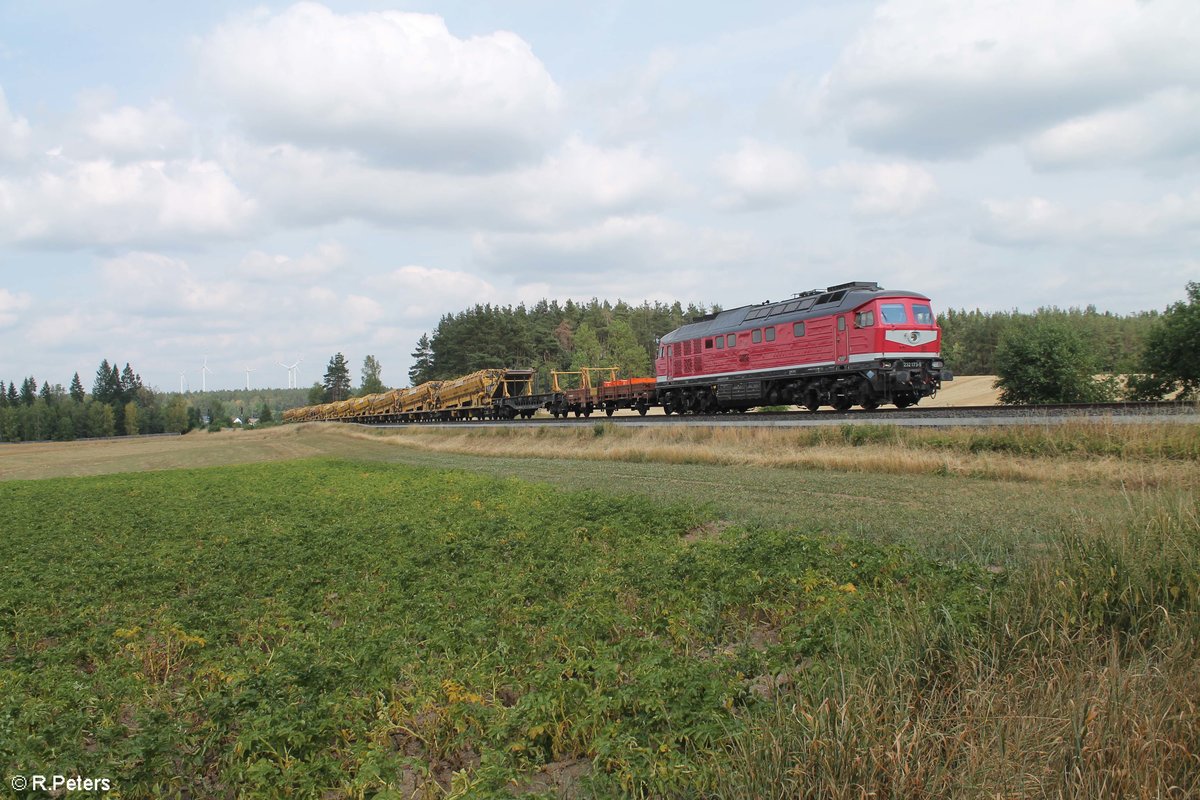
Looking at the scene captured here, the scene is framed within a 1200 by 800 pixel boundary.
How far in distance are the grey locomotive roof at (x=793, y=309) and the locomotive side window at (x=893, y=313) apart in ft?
1.14

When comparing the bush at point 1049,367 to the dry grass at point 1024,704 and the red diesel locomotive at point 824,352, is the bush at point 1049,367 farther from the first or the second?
the dry grass at point 1024,704

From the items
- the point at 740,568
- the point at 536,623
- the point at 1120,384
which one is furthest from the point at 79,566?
the point at 1120,384

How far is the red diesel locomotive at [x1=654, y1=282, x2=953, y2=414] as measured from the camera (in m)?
25.0

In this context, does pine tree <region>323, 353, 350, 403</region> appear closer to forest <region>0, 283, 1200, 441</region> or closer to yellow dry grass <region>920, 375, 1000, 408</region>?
forest <region>0, 283, 1200, 441</region>

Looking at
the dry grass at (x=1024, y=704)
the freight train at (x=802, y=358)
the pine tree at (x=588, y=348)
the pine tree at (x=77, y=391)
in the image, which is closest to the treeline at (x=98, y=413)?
the pine tree at (x=77, y=391)

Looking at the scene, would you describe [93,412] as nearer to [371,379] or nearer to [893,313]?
[371,379]

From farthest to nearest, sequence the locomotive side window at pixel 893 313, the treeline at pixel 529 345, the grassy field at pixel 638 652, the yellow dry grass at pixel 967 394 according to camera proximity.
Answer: the treeline at pixel 529 345 → the yellow dry grass at pixel 967 394 → the locomotive side window at pixel 893 313 → the grassy field at pixel 638 652

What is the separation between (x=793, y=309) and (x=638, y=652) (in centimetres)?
2365

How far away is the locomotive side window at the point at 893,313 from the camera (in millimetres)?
24859

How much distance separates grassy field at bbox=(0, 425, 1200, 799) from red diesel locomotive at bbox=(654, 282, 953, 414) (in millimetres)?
10980

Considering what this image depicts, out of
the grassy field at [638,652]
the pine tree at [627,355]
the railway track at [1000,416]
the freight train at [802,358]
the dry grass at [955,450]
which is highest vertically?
the pine tree at [627,355]

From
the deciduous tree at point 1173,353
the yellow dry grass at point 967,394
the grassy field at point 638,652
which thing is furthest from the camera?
the yellow dry grass at point 967,394

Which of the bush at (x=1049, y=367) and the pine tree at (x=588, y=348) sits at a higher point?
the pine tree at (x=588, y=348)

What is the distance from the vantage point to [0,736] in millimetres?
5199
